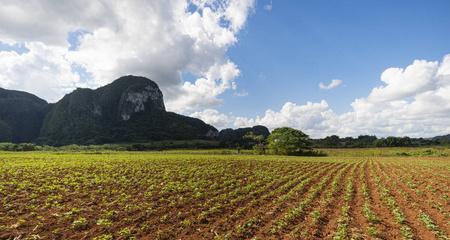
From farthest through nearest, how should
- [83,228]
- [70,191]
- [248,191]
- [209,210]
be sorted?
[248,191] < [70,191] < [209,210] < [83,228]

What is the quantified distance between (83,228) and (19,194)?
31.2ft

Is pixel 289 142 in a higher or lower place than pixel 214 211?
higher

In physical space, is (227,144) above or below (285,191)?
above

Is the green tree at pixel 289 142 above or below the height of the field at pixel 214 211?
above

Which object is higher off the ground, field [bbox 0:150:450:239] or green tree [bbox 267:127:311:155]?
green tree [bbox 267:127:311:155]

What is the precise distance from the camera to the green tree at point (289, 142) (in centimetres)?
9306

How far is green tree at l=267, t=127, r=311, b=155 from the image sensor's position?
9306 centimetres

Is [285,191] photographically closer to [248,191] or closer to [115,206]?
[248,191]

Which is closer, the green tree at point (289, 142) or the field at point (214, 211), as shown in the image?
the field at point (214, 211)

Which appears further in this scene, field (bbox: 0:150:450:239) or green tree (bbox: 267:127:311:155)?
green tree (bbox: 267:127:311:155)

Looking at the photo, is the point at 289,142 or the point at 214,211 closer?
the point at 214,211

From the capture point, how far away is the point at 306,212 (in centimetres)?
1539

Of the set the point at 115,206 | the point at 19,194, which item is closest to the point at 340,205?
the point at 115,206

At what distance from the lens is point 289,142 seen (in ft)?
306
